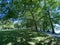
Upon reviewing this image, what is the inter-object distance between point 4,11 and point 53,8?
517 cm

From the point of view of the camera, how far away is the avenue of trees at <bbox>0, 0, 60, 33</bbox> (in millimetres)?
12383

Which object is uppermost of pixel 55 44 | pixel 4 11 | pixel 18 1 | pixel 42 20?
pixel 18 1

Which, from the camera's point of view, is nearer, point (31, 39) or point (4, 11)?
point (31, 39)

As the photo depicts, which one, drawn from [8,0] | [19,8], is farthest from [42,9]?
[8,0]

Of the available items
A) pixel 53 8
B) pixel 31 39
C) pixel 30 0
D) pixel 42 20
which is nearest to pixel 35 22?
pixel 42 20

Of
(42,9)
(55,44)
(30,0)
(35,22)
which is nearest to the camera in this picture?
(55,44)

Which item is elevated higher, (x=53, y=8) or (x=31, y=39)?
(x=53, y=8)

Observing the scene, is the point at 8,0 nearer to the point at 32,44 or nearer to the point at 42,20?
the point at 42,20

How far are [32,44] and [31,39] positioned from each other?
65 centimetres

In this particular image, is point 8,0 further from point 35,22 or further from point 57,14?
point 57,14

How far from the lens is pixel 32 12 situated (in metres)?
13.3

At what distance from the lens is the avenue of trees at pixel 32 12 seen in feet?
40.6

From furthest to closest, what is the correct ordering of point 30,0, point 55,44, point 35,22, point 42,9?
point 35,22 < point 42,9 < point 30,0 < point 55,44

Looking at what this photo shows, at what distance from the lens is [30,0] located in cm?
1194
